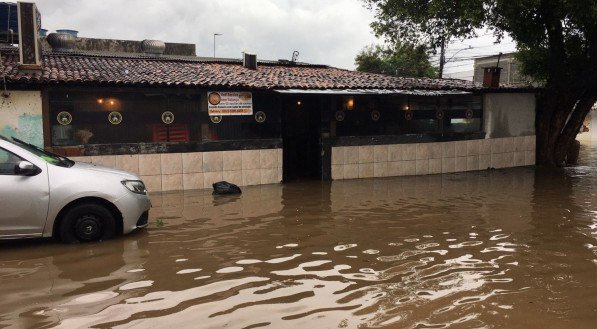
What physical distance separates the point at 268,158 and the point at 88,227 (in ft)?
20.8

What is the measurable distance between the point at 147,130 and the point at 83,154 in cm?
144

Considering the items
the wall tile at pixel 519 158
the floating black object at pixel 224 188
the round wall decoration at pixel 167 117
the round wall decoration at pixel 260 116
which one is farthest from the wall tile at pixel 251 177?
the wall tile at pixel 519 158

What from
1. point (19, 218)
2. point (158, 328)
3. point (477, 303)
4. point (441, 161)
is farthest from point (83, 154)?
point (441, 161)

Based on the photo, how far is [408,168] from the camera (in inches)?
545

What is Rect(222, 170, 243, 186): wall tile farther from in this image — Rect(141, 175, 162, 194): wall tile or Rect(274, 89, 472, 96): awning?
Rect(274, 89, 472, 96): awning

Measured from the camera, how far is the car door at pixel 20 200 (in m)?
5.72

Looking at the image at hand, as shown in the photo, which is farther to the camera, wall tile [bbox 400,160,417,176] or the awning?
wall tile [bbox 400,160,417,176]

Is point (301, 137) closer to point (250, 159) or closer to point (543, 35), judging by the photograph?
point (250, 159)

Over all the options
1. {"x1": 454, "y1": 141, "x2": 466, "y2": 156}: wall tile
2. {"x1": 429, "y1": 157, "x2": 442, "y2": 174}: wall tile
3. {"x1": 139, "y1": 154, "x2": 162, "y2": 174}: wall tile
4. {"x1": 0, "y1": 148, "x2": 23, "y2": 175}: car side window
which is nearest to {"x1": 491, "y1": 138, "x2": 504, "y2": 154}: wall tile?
{"x1": 454, "y1": 141, "x2": 466, "y2": 156}: wall tile

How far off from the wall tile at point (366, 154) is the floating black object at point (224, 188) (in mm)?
3944

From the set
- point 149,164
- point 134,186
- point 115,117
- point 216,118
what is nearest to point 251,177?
point 216,118

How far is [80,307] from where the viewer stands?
423 cm

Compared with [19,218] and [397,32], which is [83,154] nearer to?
[19,218]

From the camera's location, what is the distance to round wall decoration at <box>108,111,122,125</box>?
34.8 feet
